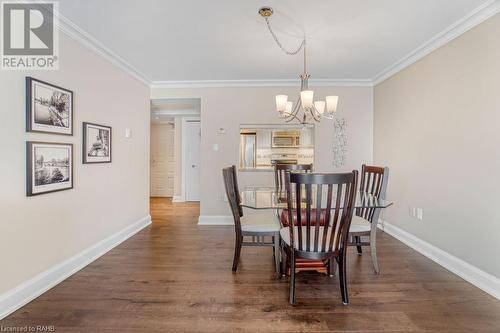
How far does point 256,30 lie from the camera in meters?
2.58

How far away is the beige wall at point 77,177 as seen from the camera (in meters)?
1.91

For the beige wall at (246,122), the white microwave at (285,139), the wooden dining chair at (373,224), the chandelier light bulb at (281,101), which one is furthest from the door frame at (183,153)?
the wooden dining chair at (373,224)

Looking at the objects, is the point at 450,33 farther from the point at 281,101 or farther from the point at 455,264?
the point at 455,264

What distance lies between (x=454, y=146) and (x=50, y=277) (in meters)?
3.91

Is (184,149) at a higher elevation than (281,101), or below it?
below

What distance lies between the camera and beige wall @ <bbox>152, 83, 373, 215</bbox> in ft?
14.2

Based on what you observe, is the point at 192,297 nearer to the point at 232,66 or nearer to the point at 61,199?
the point at 61,199

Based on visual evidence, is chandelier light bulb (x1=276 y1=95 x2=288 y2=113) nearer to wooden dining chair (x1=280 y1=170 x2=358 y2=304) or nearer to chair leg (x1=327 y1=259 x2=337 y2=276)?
wooden dining chair (x1=280 y1=170 x2=358 y2=304)

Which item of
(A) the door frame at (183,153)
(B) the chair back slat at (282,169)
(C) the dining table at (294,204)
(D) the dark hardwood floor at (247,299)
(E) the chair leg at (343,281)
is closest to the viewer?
(D) the dark hardwood floor at (247,299)

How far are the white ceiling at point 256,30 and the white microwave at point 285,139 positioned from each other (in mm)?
1115

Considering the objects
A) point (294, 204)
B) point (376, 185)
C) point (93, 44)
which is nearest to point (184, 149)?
point (93, 44)

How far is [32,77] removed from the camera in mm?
2080

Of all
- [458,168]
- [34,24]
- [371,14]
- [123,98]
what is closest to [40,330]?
[34,24]

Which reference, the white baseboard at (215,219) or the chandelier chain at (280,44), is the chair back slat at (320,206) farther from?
the white baseboard at (215,219)
